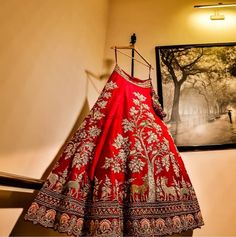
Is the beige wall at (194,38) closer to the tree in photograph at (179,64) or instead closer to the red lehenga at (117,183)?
the tree in photograph at (179,64)

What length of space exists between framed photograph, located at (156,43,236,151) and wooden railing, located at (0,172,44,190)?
2.94 ft

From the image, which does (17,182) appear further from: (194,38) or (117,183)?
(194,38)

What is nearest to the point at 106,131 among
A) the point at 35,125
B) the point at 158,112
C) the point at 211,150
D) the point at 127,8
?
the point at 35,125

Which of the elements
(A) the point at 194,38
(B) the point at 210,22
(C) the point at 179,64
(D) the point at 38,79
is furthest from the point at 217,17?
(D) the point at 38,79

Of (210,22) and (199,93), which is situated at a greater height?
(210,22)

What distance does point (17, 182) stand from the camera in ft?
2.27

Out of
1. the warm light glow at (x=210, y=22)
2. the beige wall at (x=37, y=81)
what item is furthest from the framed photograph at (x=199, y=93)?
the beige wall at (x=37, y=81)

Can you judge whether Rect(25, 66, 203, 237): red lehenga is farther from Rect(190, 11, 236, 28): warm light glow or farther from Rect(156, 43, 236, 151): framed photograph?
Rect(190, 11, 236, 28): warm light glow

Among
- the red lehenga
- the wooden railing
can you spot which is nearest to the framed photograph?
the red lehenga

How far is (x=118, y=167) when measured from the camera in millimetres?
834

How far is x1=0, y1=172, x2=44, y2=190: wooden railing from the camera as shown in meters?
0.65

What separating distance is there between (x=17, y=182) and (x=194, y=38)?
153 cm

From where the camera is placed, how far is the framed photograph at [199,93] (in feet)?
4.67

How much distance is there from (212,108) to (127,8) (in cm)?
106
